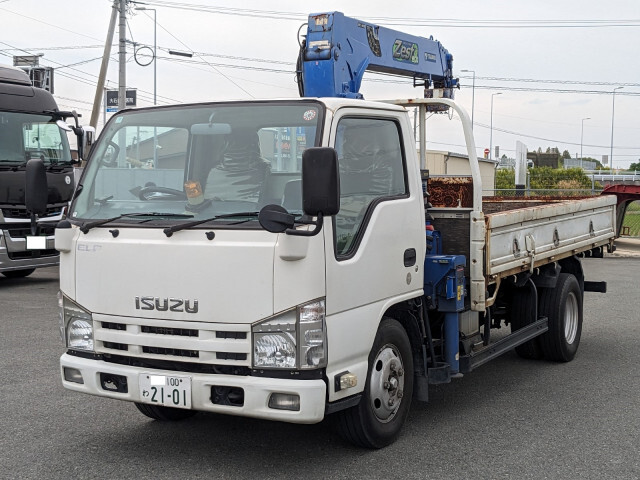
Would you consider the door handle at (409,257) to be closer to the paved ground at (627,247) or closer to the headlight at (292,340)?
the headlight at (292,340)

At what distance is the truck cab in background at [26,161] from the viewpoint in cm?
1288

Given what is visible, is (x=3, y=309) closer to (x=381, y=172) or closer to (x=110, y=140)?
(x=110, y=140)

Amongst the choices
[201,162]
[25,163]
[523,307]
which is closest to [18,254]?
[25,163]

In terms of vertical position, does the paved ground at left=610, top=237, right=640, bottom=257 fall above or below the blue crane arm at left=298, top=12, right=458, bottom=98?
below

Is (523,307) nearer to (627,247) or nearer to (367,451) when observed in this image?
(367,451)

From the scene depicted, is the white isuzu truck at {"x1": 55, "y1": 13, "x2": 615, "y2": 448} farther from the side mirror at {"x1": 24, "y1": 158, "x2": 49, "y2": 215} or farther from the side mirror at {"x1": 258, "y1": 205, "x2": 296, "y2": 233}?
the side mirror at {"x1": 24, "y1": 158, "x2": 49, "y2": 215}

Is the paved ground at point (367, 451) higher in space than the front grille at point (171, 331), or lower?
lower

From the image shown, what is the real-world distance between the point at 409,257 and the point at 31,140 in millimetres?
9623

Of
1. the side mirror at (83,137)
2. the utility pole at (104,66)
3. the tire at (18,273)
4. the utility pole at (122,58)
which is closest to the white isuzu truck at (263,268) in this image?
the side mirror at (83,137)

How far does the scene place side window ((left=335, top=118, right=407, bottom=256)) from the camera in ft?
16.2

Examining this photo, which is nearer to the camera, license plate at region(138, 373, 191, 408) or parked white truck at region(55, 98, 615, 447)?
parked white truck at region(55, 98, 615, 447)

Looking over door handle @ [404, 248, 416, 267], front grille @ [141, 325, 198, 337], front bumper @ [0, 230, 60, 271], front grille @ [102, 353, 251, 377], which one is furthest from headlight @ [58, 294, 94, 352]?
front bumper @ [0, 230, 60, 271]

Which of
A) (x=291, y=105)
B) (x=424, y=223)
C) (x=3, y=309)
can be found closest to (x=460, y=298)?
(x=424, y=223)

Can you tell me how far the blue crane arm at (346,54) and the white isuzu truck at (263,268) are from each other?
204cm
